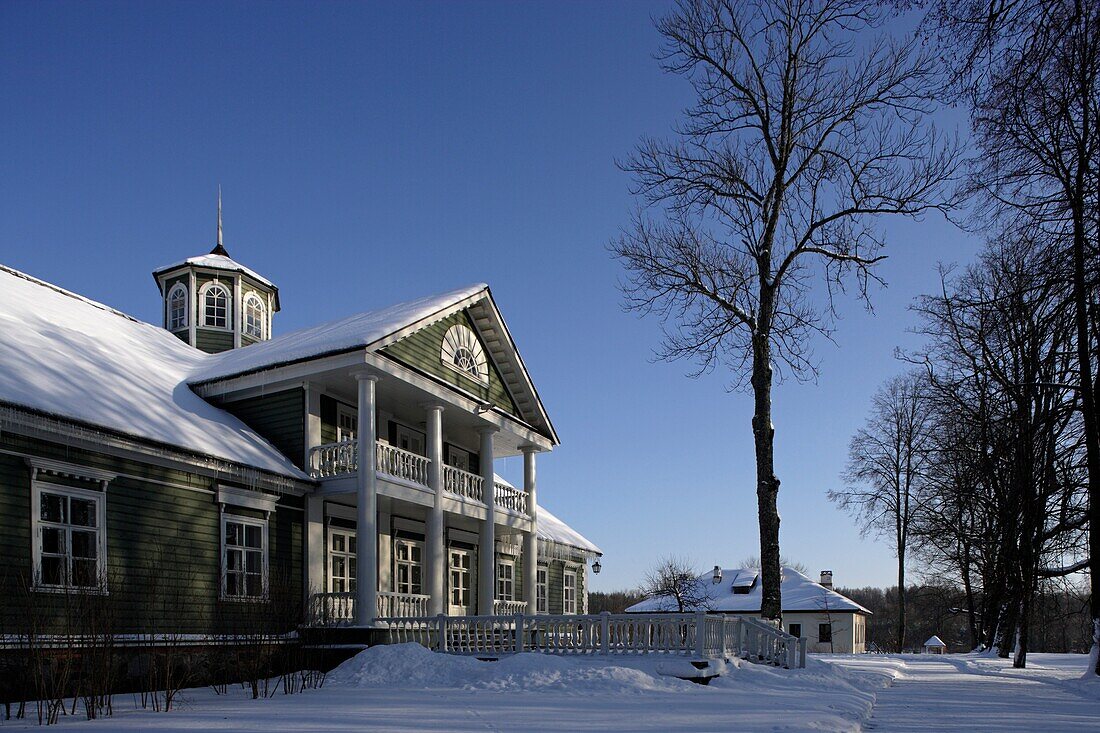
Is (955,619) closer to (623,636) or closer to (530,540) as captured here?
(530,540)

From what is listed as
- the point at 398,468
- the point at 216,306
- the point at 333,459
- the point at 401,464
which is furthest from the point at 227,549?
the point at 216,306

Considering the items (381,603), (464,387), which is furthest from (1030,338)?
(381,603)

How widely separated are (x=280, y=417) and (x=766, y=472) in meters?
10.7

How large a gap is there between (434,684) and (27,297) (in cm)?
1245

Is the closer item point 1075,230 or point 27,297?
point 1075,230

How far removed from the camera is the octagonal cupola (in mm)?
28031

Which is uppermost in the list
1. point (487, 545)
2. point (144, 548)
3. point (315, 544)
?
point (144, 548)

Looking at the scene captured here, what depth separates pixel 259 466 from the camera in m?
16.4

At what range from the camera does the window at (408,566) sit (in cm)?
2125

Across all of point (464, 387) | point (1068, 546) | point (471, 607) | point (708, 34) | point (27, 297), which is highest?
point (708, 34)

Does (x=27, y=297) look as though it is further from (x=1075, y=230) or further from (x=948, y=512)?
(x=948, y=512)

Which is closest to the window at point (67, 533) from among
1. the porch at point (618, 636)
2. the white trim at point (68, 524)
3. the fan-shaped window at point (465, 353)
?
the white trim at point (68, 524)

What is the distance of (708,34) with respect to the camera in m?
22.0

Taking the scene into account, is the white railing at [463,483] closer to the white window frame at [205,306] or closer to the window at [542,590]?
the window at [542,590]
